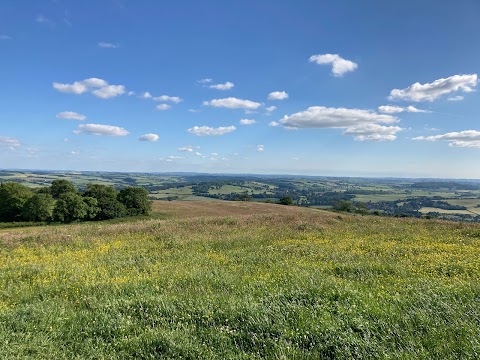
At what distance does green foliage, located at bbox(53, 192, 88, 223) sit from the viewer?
5012cm

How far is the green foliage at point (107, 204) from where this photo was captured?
176 ft

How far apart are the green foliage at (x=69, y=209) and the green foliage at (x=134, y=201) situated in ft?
25.1

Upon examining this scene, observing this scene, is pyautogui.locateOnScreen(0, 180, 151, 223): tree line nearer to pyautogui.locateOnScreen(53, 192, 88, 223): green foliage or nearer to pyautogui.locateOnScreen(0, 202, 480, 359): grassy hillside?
pyautogui.locateOnScreen(53, 192, 88, 223): green foliage

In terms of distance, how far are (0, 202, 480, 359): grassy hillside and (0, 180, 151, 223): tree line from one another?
4228cm

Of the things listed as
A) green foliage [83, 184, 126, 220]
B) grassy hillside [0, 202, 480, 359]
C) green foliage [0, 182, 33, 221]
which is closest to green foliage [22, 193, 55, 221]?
green foliage [0, 182, 33, 221]

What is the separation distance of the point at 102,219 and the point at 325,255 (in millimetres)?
50226

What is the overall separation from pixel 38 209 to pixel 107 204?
1072cm

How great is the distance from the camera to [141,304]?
6.73 meters

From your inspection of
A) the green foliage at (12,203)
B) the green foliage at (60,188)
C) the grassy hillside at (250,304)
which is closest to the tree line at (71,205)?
the green foliage at (12,203)

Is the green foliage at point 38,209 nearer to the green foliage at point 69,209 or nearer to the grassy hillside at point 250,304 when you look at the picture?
the green foliage at point 69,209

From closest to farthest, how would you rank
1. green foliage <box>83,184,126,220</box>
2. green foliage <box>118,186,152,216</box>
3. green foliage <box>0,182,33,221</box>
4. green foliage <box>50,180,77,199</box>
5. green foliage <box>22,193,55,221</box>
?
green foliage <box>22,193,55,221</box> → green foliage <box>0,182,33,221</box> → green foliage <box>83,184,126,220</box> → green foliage <box>118,186,152,216</box> → green foliage <box>50,180,77,199</box>

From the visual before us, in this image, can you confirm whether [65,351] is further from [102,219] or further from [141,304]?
[102,219]

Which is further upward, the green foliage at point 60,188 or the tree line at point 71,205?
the green foliage at point 60,188

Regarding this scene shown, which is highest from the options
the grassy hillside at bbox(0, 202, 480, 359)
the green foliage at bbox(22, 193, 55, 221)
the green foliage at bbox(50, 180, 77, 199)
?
the grassy hillside at bbox(0, 202, 480, 359)
